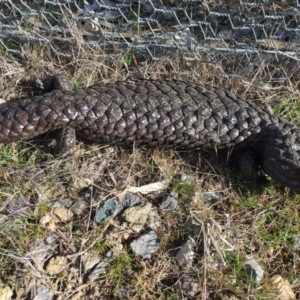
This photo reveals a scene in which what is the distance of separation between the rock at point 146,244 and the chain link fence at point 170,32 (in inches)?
48.0

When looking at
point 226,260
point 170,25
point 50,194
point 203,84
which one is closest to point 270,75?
point 203,84

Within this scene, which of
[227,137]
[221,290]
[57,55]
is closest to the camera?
[221,290]

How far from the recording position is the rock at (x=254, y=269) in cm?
350

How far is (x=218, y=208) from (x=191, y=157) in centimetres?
40

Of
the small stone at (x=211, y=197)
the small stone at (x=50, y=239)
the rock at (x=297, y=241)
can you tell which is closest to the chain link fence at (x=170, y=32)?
the small stone at (x=211, y=197)

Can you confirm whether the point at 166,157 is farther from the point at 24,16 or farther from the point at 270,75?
the point at 24,16

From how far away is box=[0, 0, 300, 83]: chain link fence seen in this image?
395cm

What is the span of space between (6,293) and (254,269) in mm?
1496

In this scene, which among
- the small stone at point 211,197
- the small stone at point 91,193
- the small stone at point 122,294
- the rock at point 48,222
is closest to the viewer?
the small stone at point 122,294

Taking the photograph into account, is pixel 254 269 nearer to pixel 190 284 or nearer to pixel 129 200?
pixel 190 284

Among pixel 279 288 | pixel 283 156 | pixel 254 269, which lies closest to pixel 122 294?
pixel 254 269

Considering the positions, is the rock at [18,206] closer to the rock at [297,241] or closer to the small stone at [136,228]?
the small stone at [136,228]

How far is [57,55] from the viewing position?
13.1ft

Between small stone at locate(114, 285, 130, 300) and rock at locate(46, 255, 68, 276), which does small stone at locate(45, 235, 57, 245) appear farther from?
small stone at locate(114, 285, 130, 300)
